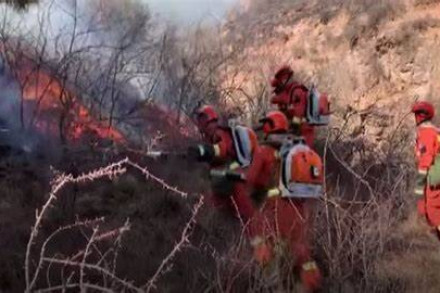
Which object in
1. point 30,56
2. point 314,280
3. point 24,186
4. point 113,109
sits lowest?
point 314,280

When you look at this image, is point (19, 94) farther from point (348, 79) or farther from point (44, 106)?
point (348, 79)

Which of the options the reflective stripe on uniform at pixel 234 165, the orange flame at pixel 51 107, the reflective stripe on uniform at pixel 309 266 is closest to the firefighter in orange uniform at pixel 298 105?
the reflective stripe on uniform at pixel 234 165

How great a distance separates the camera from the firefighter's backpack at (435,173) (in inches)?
307

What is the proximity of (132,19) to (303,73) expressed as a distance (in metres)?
6.62

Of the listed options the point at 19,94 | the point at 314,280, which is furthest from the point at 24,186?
the point at 314,280

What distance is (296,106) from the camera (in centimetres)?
935

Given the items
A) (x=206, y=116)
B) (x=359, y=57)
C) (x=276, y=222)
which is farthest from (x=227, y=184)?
(x=359, y=57)

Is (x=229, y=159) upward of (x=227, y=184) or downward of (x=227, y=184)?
upward

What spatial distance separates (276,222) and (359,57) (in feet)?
48.0

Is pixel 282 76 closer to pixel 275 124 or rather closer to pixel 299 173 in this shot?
pixel 275 124

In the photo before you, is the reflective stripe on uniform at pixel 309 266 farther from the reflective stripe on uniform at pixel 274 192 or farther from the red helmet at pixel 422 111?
the red helmet at pixel 422 111

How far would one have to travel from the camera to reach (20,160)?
10062 mm

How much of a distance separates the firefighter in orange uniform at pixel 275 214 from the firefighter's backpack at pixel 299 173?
5 cm

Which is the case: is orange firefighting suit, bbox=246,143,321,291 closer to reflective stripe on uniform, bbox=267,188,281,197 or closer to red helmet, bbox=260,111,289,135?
reflective stripe on uniform, bbox=267,188,281,197
